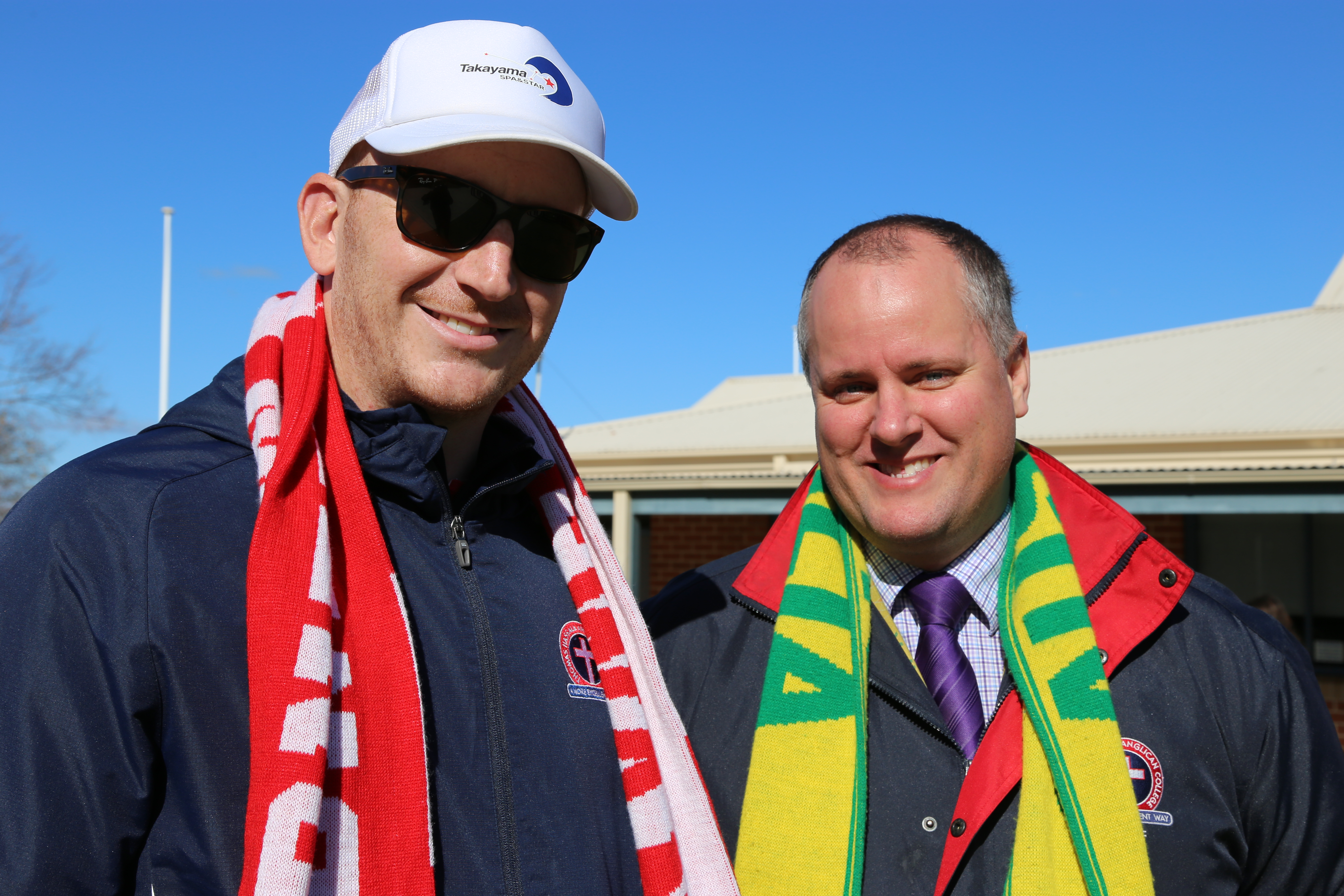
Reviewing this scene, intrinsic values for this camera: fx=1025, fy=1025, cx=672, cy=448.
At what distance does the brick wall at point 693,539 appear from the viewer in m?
11.5

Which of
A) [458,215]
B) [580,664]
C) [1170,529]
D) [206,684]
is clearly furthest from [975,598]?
[1170,529]

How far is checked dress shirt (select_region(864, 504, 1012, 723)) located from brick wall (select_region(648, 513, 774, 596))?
8873 millimetres

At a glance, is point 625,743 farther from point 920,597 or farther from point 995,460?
point 995,460

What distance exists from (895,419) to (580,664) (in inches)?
34.8

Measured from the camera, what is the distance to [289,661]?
4.98 feet

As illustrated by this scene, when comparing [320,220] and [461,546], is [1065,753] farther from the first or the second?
[320,220]

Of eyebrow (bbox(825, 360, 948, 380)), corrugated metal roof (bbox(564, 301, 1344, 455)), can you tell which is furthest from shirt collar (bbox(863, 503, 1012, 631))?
corrugated metal roof (bbox(564, 301, 1344, 455))

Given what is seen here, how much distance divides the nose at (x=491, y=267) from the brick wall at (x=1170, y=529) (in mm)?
8911

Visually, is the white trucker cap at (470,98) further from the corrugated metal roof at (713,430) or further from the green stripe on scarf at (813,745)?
the corrugated metal roof at (713,430)

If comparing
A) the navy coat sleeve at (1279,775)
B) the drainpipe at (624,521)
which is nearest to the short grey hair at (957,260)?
the navy coat sleeve at (1279,775)

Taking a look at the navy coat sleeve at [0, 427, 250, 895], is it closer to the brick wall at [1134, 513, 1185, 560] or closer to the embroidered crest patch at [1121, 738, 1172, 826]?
the embroidered crest patch at [1121, 738, 1172, 826]

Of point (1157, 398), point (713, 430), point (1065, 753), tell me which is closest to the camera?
point (1065, 753)

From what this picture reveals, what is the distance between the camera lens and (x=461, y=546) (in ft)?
6.32

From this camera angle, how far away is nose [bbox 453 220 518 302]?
186 centimetres
